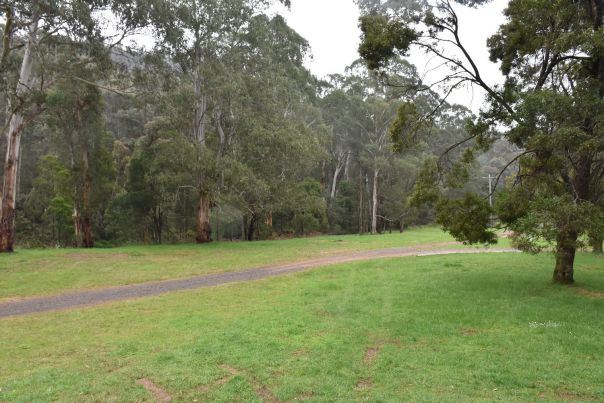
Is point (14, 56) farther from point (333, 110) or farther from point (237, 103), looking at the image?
point (333, 110)

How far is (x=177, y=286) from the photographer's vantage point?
547 inches

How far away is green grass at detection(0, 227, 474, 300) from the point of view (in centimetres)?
1455

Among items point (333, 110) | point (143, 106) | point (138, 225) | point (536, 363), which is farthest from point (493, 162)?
point (536, 363)

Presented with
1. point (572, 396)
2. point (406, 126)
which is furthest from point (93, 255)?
point (572, 396)

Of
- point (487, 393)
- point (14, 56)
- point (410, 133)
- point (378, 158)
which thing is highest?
point (14, 56)

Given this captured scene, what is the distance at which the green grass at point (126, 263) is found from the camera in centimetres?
1455

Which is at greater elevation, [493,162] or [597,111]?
[493,162]

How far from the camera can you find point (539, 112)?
959 cm

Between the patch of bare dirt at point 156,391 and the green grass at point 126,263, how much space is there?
8742 millimetres

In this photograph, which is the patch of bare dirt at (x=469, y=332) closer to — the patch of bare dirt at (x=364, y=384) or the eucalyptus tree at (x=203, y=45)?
the patch of bare dirt at (x=364, y=384)

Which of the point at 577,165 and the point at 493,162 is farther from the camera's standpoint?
the point at 493,162

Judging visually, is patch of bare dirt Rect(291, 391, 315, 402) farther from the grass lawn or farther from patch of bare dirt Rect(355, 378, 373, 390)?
patch of bare dirt Rect(355, 378, 373, 390)

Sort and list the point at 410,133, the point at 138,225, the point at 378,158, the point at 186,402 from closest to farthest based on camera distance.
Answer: the point at 186,402 → the point at 410,133 → the point at 138,225 → the point at 378,158

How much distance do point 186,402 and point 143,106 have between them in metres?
20.7
